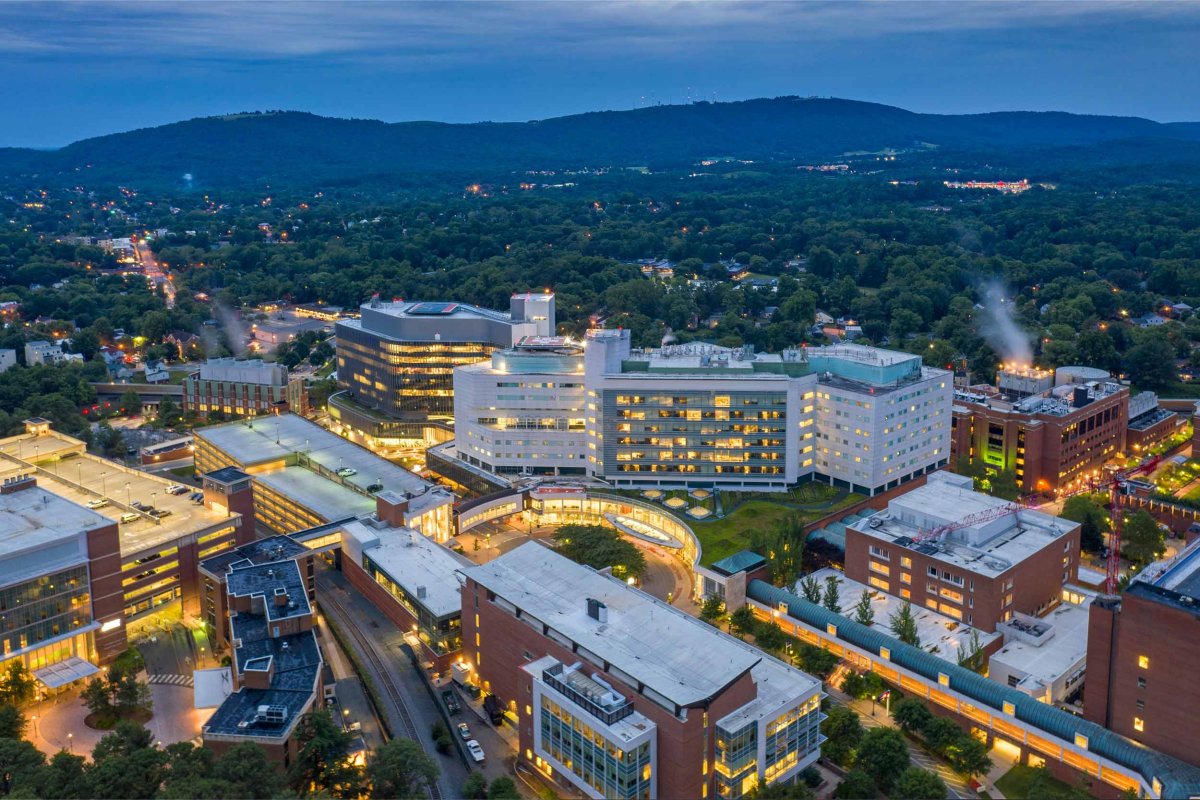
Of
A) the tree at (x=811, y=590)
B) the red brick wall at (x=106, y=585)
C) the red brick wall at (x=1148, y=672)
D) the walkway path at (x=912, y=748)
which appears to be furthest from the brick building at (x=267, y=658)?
the red brick wall at (x=1148, y=672)

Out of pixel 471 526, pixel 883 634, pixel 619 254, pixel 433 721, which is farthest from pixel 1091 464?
pixel 619 254

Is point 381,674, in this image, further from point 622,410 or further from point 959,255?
point 959,255

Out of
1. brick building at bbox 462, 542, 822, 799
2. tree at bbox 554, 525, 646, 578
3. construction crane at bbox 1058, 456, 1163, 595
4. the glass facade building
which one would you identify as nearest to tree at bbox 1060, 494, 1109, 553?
construction crane at bbox 1058, 456, 1163, 595

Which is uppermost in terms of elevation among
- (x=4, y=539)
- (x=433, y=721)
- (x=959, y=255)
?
(x=959, y=255)

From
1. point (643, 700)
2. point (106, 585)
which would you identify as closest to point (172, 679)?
point (106, 585)

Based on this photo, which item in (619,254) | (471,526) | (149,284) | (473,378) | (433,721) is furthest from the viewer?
(619,254)

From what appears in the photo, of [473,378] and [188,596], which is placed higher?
[473,378]

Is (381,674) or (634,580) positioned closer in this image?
(381,674)

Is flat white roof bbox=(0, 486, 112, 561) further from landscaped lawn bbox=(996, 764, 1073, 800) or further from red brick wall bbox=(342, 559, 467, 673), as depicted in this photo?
landscaped lawn bbox=(996, 764, 1073, 800)
